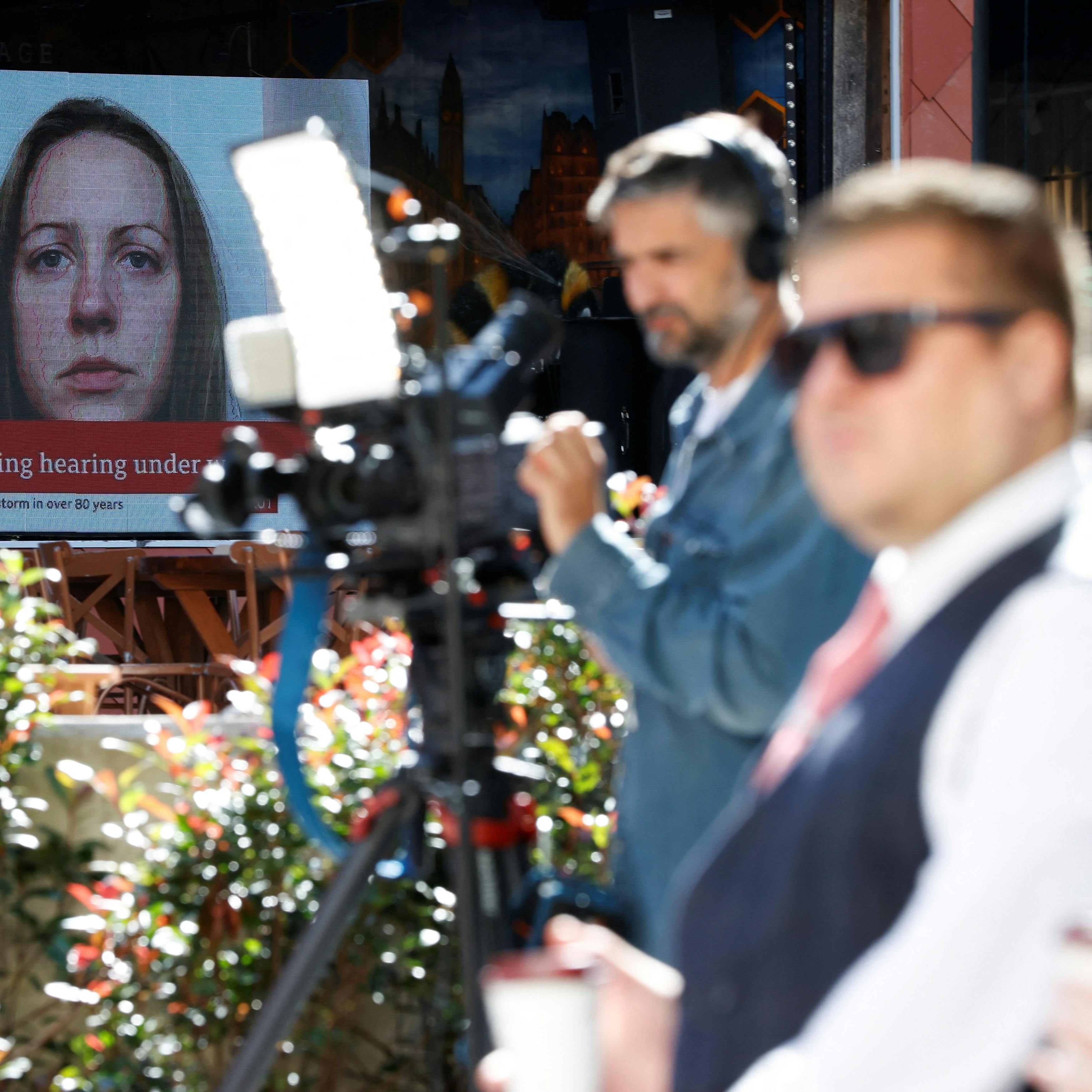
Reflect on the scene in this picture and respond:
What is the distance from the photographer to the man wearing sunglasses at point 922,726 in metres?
0.55

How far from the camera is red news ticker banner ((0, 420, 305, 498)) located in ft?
26.8

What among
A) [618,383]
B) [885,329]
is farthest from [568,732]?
[618,383]

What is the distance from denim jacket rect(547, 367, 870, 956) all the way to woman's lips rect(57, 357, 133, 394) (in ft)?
25.3

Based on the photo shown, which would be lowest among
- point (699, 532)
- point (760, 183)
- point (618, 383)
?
point (699, 532)

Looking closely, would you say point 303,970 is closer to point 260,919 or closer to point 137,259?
point 260,919

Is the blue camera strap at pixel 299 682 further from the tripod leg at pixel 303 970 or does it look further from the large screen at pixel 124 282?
the large screen at pixel 124 282


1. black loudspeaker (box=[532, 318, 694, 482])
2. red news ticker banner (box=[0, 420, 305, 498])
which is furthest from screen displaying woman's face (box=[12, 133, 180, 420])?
black loudspeaker (box=[532, 318, 694, 482])

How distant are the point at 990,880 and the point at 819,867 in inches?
4.1

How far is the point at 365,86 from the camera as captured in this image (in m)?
8.53

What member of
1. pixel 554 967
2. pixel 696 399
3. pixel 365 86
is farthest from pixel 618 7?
pixel 554 967

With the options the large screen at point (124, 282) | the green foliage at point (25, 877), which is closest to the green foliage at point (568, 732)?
the green foliage at point (25, 877)

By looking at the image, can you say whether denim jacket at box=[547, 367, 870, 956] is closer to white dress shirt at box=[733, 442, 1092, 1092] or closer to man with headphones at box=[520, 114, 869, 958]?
man with headphones at box=[520, 114, 869, 958]

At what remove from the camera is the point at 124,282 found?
335 inches

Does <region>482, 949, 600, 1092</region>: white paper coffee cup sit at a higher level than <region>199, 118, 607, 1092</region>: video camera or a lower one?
lower
